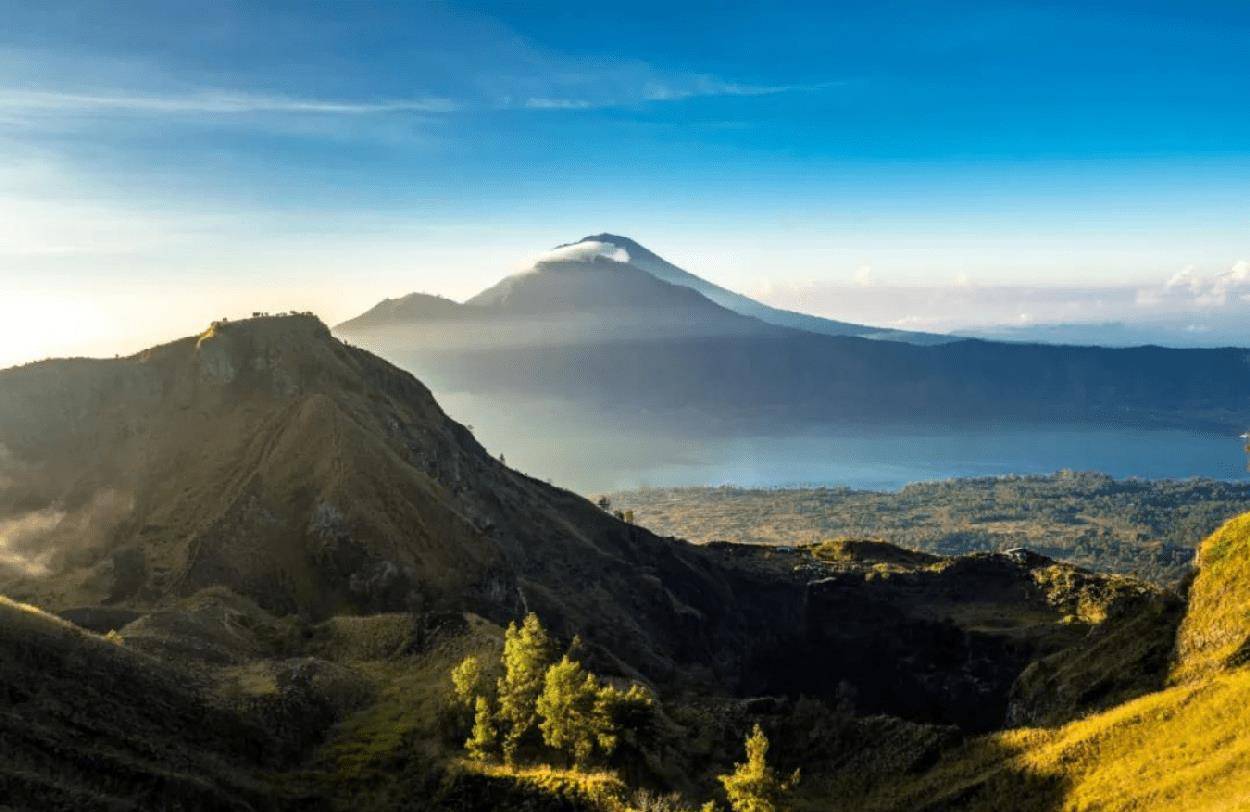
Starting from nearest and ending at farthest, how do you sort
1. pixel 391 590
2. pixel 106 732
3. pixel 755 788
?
pixel 755 788 < pixel 106 732 < pixel 391 590

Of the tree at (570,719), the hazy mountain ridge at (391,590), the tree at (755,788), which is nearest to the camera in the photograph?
the tree at (755,788)

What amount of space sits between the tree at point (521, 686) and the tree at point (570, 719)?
137 centimetres

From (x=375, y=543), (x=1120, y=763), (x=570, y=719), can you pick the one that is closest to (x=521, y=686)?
(x=570, y=719)

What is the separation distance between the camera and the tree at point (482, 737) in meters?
48.3

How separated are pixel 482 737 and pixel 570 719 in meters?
5.21

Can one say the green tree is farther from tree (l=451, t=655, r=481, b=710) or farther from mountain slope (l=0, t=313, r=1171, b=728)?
mountain slope (l=0, t=313, r=1171, b=728)

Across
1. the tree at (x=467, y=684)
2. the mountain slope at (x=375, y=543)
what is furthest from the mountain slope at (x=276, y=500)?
the tree at (x=467, y=684)

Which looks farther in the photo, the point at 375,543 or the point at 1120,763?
the point at 375,543

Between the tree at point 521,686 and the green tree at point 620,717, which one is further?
the tree at point 521,686

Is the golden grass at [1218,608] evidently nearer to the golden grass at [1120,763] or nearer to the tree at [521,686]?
the golden grass at [1120,763]

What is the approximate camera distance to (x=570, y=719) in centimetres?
4744

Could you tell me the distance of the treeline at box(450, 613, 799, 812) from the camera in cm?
4519

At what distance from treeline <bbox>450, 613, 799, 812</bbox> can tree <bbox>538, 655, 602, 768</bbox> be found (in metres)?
0.05

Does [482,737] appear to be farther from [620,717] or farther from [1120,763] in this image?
[1120,763]
